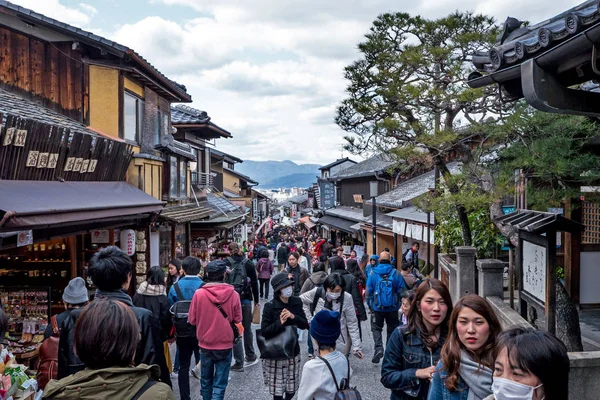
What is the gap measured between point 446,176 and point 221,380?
5915mm

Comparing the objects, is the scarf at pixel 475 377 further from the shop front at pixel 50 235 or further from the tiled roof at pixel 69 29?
the tiled roof at pixel 69 29

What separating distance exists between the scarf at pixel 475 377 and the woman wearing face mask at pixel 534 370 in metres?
0.65

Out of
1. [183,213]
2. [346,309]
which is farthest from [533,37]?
[183,213]

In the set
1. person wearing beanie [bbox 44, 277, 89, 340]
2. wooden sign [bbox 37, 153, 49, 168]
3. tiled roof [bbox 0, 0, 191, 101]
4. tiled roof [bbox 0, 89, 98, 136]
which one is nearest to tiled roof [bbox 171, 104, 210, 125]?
tiled roof [bbox 0, 0, 191, 101]

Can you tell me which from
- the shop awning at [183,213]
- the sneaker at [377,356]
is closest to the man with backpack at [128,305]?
the sneaker at [377,356]

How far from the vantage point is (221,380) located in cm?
612

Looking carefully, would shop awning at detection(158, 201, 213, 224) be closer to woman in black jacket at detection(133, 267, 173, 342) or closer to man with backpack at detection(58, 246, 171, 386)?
woman in black jacket at detection(133, 267, 173, 342)

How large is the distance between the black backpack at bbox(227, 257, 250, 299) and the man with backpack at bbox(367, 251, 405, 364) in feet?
7.02

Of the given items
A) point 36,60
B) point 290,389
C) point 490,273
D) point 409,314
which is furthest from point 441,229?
point 36,60

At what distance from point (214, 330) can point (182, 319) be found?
2.15 feet

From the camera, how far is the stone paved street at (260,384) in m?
7.11

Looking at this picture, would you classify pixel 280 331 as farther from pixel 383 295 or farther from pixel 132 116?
pixel 132 116

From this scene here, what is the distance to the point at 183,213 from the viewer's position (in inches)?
605

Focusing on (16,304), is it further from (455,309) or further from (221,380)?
(455,309)
